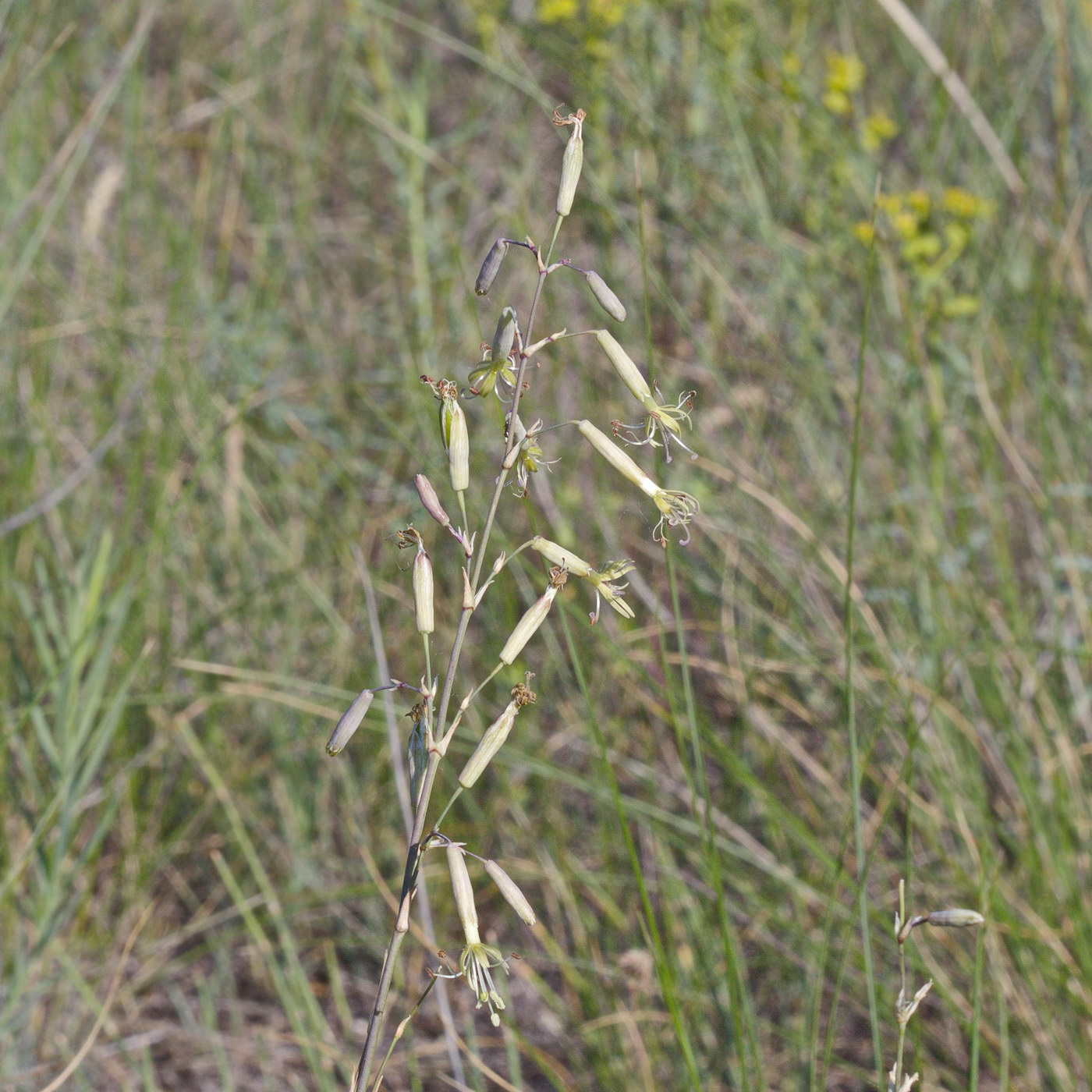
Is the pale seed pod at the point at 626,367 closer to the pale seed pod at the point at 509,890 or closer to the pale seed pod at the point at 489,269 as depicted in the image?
the pale seed pod at the point at 489,269

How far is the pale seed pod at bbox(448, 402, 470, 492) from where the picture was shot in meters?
0.85

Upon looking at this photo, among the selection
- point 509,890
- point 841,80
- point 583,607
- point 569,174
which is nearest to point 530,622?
point 509,890

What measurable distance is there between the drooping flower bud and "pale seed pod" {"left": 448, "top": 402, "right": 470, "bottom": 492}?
18 centimetres

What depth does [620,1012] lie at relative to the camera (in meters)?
1.56

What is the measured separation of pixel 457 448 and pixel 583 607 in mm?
1551

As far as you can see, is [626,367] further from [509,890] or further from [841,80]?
[841,80]

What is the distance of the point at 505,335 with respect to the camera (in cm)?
82

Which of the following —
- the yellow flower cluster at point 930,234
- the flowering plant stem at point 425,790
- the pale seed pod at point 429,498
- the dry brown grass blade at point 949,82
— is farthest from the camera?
the yellow flower cluster at point 930,234

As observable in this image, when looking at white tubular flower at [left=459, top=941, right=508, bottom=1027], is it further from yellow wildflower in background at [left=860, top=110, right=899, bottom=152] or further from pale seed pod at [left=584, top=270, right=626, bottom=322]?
yellow wildflower in background at [left=860, top=110, right=899, bottom=152]

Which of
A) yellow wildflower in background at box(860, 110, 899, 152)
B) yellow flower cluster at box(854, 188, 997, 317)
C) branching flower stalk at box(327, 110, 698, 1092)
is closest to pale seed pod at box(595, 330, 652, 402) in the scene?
branching flower stalk at box(327, 110, 698, 1092)

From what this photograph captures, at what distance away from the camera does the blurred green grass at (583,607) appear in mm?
1655

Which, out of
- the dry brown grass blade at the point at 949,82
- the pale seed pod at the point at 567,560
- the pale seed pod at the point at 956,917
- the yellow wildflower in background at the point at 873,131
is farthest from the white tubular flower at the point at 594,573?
the yellow wildflower in background at the point at 873,131

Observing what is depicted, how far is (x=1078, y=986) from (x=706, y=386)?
171cm

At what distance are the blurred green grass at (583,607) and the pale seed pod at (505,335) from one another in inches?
10.1
